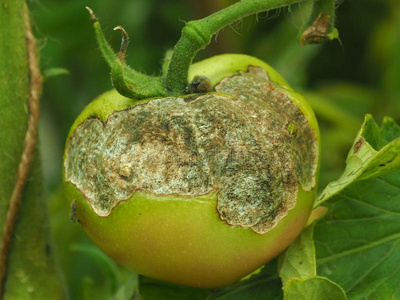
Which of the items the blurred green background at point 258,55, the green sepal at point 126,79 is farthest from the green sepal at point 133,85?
the blurred green background at point 258,55

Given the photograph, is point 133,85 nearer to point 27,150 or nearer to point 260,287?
point 27,150

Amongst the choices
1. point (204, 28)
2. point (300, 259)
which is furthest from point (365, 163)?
point (204, 28)

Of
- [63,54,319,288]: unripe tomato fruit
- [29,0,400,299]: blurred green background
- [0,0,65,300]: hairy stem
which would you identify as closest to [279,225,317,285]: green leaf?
[63,54,319,288]: unripe tomato fruit

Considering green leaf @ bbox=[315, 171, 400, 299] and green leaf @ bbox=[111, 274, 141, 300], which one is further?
green leaf @ bbox=[111, 274, 141, 300]

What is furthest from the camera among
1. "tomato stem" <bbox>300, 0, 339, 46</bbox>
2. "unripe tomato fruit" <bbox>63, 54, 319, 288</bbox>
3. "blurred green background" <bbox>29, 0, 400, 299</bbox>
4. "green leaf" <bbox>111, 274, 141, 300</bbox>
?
"blurred green background" <bbox>29, 0, 400, 299</bbox>

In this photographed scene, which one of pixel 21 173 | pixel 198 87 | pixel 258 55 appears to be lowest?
pixel 258 55

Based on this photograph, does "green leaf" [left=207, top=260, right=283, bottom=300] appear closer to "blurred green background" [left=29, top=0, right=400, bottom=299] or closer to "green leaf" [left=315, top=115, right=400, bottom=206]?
"green leaf" [left=315, top=115, right=400, bottom=206]

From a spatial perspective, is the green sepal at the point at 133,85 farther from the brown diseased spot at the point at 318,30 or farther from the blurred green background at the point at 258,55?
the blurred green background at the point at 258,55
